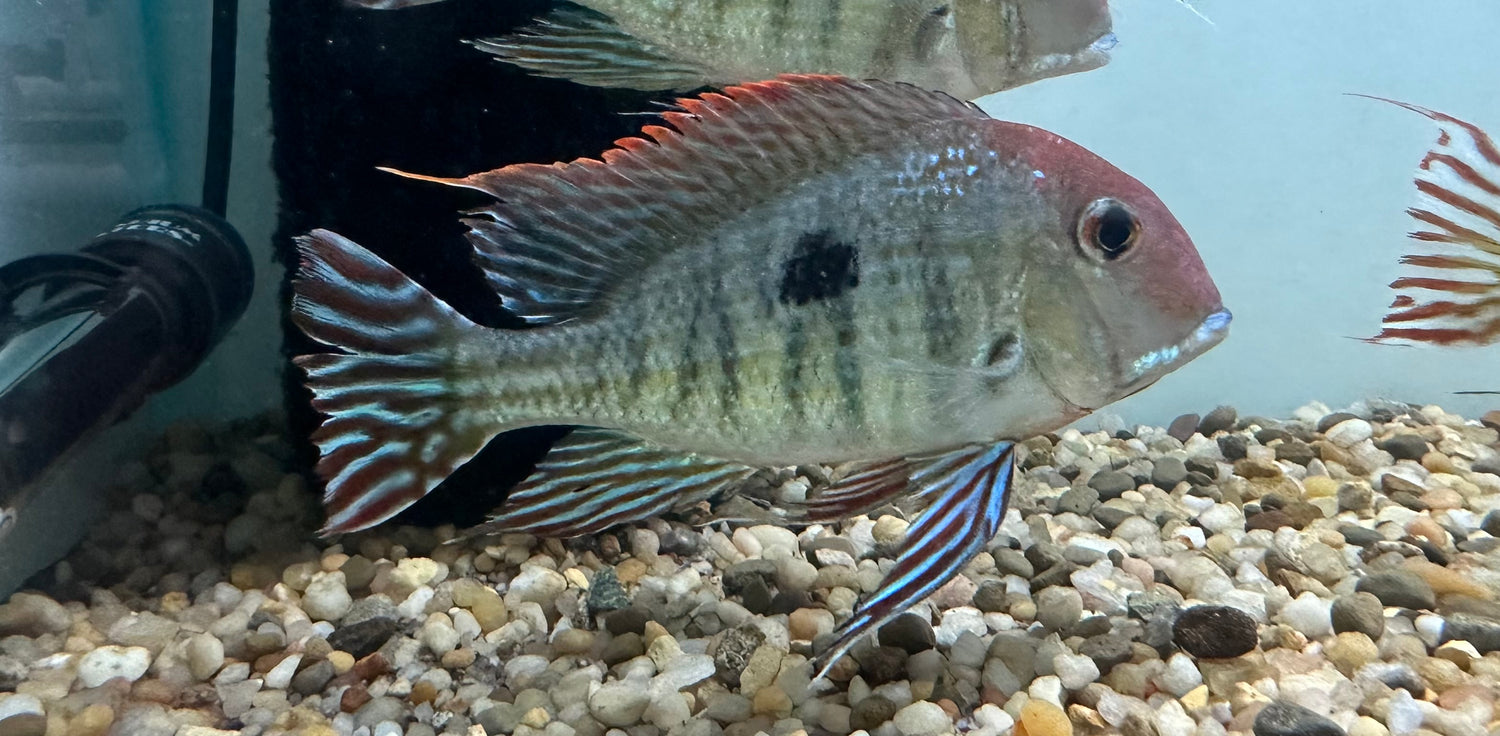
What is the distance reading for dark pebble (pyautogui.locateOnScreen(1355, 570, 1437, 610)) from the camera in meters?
2.19

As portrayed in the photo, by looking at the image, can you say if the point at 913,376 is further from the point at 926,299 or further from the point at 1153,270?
the point at 1153,270

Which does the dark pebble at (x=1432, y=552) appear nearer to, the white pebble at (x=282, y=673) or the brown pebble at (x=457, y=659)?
the brown pebble at (x=457, y=659)

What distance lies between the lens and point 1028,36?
1731 mm

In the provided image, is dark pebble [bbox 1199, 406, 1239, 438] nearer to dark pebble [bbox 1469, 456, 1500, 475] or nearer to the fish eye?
dark pebble [bbox 1469, 456, 1500, 475]

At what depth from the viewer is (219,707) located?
2.02m

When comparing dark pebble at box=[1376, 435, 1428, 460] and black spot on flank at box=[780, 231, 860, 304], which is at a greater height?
black spot on flank at box=[780, 231, 860, 304]

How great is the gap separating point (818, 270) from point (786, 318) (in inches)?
3.7

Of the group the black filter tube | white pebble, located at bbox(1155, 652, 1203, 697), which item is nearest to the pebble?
white pebble, located at bbox(1155, 652, 1203, 697)

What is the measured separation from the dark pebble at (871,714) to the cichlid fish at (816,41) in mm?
1221

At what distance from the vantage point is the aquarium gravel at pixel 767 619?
73.4 inches

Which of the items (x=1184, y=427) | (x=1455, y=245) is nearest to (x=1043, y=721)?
(x=1455, y=245)

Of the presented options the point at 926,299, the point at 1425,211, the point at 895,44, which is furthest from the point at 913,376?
the point at 1425,211

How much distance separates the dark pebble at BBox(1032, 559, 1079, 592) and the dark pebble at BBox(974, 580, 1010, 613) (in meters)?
0.13

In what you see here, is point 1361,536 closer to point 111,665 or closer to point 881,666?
point 881,666
